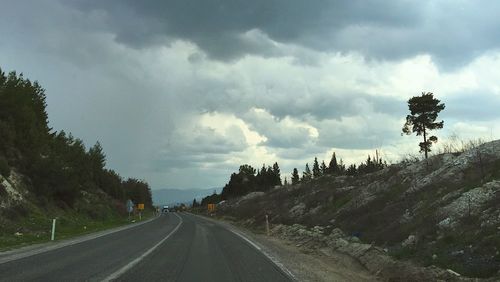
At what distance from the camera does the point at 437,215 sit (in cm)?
1770

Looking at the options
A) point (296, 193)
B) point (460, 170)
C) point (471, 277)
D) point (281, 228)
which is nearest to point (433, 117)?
point (296, 193)

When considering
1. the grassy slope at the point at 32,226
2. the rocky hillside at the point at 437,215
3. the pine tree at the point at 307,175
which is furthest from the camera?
the pine tree at the point at 307,175

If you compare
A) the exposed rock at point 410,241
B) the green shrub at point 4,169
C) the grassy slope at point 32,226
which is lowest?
the exposed rock at point 410,241

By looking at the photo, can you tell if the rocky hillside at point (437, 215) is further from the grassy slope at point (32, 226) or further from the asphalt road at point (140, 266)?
the grassy slope at point (32, 226)

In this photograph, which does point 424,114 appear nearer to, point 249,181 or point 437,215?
point 437,215

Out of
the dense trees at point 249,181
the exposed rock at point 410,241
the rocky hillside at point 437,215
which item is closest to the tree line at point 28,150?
the rocky hillside at point 437,215

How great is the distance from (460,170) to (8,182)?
33.7m

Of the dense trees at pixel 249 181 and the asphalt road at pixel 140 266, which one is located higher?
the dense trees at pixel 249 181

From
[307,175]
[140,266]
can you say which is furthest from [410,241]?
[307,175]

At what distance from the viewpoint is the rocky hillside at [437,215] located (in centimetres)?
1305

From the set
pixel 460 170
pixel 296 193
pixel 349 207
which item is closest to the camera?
pixel 460 170

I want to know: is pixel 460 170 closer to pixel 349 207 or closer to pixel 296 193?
pixel 349 207

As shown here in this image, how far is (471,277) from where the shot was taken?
1137cm

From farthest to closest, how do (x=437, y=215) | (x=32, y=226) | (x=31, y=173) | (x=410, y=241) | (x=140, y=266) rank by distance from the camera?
(x=31, y=173) → (x=32, y=226) → (x=437, y=215) → (x=410, y=241) → (x=140, y=266)
